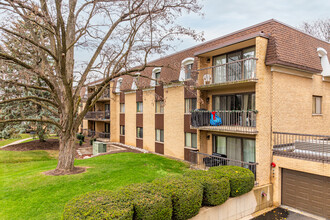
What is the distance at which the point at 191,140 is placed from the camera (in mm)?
16516

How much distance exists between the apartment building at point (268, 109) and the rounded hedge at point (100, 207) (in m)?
6.78

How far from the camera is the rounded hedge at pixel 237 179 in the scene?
8.68 metres

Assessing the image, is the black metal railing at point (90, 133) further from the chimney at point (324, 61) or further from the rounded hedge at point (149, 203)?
the chimney at point (324, 61)

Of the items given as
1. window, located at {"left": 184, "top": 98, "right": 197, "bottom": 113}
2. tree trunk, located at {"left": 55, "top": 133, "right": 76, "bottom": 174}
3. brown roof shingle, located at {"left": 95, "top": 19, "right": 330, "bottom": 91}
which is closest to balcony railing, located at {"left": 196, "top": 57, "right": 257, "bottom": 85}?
brown roof shingle, located at {"left": 95, "top": 19, "right": 330, "bottom": 91}

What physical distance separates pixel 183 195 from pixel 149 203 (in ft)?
4.42

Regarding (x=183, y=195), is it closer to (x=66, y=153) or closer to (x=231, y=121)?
(x=231, y=121)

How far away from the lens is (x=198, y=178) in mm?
8234

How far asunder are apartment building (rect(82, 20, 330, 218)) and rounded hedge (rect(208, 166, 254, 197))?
1035 millimetres

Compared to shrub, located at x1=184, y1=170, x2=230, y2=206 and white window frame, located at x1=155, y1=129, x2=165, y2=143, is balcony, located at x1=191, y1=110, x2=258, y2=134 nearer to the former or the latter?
shrub, located at x1=184, y1=170, x2=230, y2=206

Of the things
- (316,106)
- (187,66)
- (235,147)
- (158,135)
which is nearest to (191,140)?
(235,147)

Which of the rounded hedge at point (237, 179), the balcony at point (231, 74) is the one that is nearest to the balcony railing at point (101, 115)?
the balcony at point (231, 74)

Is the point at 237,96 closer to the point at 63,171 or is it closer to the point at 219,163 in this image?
the point at 219,163

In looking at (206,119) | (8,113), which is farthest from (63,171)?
(8,113)

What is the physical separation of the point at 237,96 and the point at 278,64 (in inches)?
116
